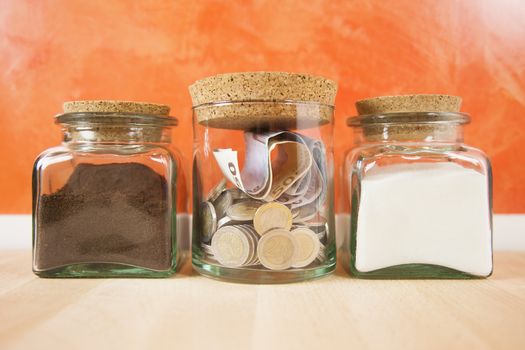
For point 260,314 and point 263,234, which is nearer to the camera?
Answer: point 260,314

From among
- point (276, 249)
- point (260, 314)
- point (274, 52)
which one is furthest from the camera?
point (274, 52)

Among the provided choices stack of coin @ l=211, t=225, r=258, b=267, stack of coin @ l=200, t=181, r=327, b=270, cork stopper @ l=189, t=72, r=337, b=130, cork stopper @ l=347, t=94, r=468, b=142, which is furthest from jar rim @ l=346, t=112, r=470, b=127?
stack of coin @ l=211, t=225, r=258, b=267

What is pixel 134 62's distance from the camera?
1.15 metres

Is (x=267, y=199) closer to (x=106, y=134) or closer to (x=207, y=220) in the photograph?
(x=207, y=220)

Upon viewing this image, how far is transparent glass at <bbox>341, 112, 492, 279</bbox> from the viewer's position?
83 centimetres

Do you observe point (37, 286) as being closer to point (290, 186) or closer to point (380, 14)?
point (290, 186)

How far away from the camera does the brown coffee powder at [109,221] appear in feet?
2.76

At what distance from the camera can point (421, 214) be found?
0.84 meters

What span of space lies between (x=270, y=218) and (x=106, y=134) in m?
0.33

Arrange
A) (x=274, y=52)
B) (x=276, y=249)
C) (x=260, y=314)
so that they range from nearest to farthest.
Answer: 1. (x=260, y=314)
2. (x=276, y=249)
3. (x=274, y=52)

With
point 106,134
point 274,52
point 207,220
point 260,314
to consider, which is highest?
point 274,52

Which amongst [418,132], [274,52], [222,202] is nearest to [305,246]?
[222,202]

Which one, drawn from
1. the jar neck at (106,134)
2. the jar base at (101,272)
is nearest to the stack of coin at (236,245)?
the jar base at (101,272)

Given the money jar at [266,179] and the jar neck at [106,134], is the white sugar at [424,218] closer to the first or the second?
the money jar at [266,179]
